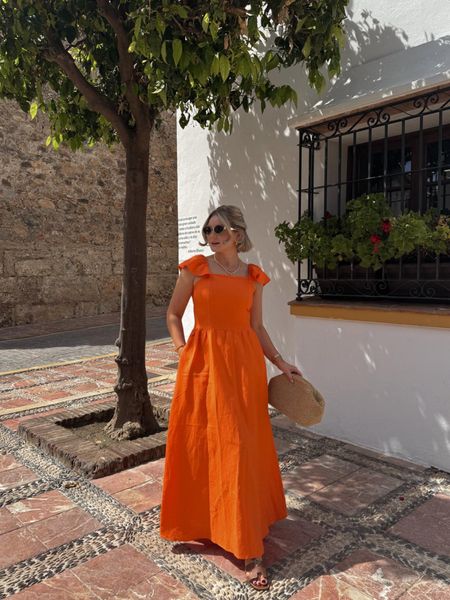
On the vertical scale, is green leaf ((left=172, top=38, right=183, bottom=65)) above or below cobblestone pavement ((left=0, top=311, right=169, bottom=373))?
above

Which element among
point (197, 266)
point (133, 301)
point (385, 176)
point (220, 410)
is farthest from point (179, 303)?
point (385, 176)

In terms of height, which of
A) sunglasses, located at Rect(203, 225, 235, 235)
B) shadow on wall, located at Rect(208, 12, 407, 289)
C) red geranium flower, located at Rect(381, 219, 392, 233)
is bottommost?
sunglasses, located at Rect(203, 225, 235, 235)

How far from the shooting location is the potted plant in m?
3.50

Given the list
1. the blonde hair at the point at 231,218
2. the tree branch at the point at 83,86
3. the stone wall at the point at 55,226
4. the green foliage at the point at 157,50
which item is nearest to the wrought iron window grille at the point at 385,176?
the green foliage at the point at 157,50

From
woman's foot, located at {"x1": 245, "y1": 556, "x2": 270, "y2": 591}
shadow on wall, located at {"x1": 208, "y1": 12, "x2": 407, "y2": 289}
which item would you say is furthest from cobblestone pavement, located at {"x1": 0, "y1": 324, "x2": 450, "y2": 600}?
shadow on wall, located at {"x1": 208, "y1": 12, "x2": 407, "y2": 289}

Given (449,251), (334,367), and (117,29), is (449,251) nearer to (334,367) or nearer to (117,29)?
(334,367)

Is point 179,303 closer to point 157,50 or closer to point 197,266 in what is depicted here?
point 197,266

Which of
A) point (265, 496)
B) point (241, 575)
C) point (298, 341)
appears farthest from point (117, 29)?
point (241, 575)

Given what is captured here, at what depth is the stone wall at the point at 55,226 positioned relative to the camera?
10930 millimetres

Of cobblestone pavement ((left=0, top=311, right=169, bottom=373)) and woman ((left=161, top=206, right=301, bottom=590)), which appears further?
cobblestone pavement ((left=0, top=311, right=169, bottom=373))

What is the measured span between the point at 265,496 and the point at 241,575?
0.39 metres

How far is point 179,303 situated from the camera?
2496 millimetres

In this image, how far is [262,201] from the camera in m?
5.09

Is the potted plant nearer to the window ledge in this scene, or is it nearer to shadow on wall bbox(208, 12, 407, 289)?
the window ledge
